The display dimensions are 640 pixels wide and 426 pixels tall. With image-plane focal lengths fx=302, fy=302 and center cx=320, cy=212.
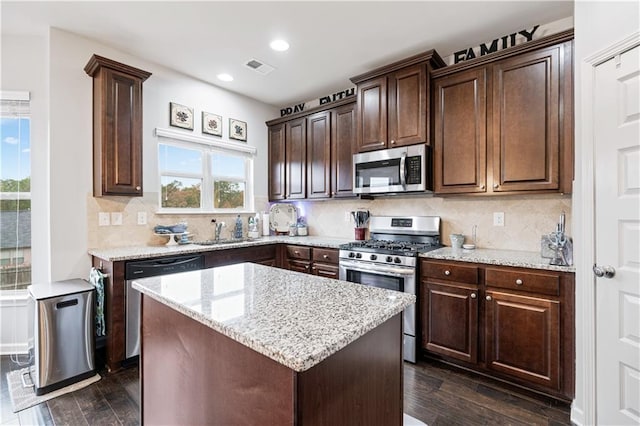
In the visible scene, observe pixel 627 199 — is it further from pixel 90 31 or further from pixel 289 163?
pixel 90 31

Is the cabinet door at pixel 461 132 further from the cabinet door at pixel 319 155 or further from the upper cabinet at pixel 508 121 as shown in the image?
the cabinet door at pixel 319 155

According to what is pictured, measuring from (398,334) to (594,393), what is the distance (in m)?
1.55

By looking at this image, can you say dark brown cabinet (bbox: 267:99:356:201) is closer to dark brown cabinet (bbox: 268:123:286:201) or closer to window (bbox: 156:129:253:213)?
dark brown cabinet (bbox: 268:123:286:201)

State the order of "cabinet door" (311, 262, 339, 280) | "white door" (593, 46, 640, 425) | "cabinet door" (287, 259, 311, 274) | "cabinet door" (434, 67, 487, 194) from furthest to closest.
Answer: "cabinet door" (287, 259, 311, 274) → "cabinet door" (311, 262, 339, 280) → "cabinet door" (434, 67, 487, 194) → "white door" (593, 46, 640, 425)

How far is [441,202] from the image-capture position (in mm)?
3125

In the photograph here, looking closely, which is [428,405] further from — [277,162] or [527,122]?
[277,162]

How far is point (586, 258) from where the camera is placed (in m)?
1.81

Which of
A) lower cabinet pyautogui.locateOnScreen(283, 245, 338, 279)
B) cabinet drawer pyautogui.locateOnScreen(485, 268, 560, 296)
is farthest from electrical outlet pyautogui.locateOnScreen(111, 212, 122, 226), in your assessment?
cabinet drawer pyautogui.locateOnScreen(485, 268, 560, 296)

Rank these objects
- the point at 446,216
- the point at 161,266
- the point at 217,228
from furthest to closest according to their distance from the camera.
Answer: the point at 217,228
the point at 446,216
the point at 161,266

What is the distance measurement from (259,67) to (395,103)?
150 cm

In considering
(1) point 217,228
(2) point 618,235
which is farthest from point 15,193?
(2) point 618,235

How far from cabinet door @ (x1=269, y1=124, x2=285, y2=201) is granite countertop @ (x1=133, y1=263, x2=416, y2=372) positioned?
273 cm

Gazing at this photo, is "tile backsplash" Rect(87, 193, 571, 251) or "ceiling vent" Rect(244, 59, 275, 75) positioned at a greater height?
"ceiling vent" Rect(244, 59, 275, 75)

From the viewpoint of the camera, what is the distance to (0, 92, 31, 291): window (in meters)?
2.75
